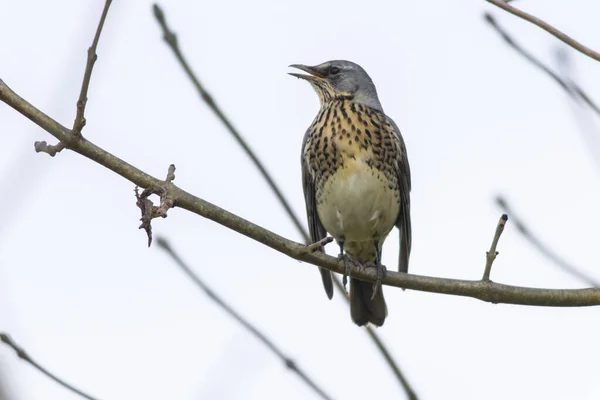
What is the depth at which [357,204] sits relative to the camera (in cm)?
745

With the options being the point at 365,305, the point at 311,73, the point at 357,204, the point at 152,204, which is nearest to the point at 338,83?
the point at 311,73

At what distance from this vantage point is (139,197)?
13.9 feet

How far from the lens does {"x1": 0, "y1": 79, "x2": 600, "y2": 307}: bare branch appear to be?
3920 millimetres

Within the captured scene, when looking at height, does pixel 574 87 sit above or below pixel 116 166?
above

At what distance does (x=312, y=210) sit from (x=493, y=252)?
136 inches

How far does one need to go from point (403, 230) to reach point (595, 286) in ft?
12.6

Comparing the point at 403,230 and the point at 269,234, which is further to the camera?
the point at 403,230

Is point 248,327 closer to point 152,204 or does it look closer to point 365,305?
point 152,204

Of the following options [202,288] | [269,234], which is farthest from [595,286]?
[202,288]

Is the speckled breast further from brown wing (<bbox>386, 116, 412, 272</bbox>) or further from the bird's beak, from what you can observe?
the bird's beak

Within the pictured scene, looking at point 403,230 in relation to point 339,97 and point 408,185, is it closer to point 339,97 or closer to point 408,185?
point 408,185

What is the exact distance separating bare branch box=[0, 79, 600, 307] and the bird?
226cm

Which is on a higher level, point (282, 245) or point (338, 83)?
point (338, 83)

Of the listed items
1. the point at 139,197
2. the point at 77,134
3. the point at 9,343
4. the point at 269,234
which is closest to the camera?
the point at 9,343
